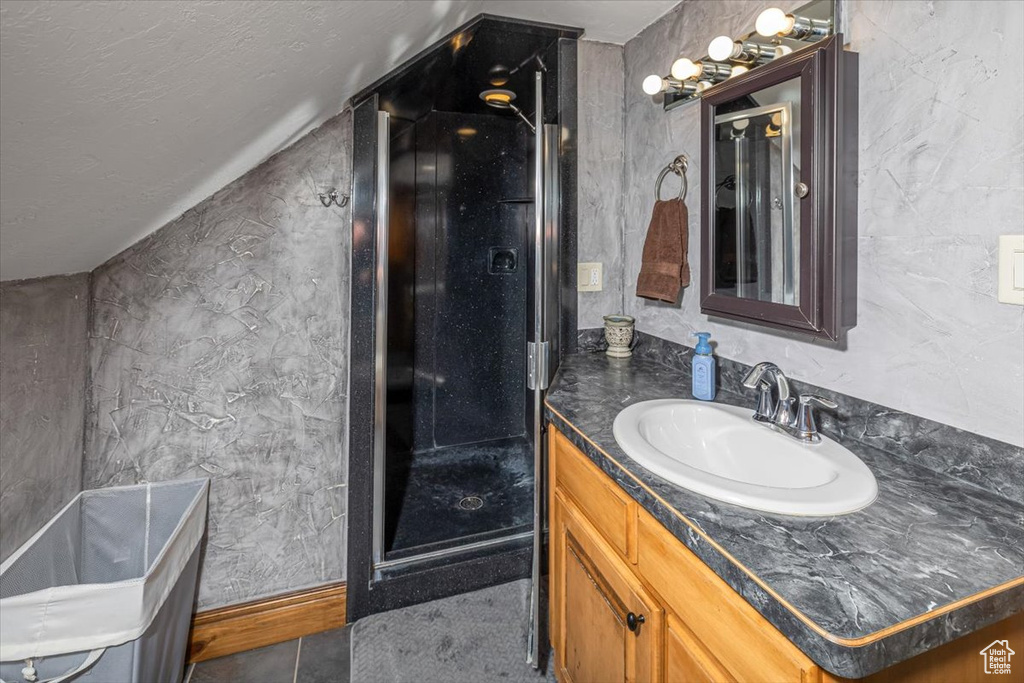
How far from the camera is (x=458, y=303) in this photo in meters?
2.68

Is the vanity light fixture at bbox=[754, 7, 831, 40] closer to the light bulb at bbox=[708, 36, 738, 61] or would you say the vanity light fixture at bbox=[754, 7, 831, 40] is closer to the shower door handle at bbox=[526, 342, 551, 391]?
the light bulb at bbox=[708, 36, 738, 61]

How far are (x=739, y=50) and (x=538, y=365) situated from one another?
0.98 metres

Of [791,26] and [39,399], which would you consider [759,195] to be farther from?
[39,399]

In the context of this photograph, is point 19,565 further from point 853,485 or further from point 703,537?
point 853,485

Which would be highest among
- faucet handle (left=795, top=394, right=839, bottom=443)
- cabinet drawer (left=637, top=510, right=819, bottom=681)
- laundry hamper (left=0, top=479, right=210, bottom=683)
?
faucet handle (left=795, top=394, right=839, bottom=443)

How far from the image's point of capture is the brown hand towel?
5.54 feet

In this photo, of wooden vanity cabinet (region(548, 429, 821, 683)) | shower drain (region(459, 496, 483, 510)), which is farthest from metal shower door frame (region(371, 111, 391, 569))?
wooden vanity cabinet (region(548, 429, 821, 683))

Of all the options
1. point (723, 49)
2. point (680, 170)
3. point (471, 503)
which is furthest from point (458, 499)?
point (723, 49)

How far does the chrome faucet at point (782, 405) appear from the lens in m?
1.09

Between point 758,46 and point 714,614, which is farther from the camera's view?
point 758,46

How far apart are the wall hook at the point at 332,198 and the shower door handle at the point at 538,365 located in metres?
0.76

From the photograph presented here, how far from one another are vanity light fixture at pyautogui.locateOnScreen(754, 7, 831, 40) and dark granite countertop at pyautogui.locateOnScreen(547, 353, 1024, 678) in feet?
3.08

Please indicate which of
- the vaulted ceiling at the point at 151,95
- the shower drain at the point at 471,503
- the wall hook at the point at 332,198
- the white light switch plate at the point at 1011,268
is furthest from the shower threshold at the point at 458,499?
the white light switch plate at the point at 1011,268

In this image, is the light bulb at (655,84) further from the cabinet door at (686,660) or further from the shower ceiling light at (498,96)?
the cabinet door at (686,660)
